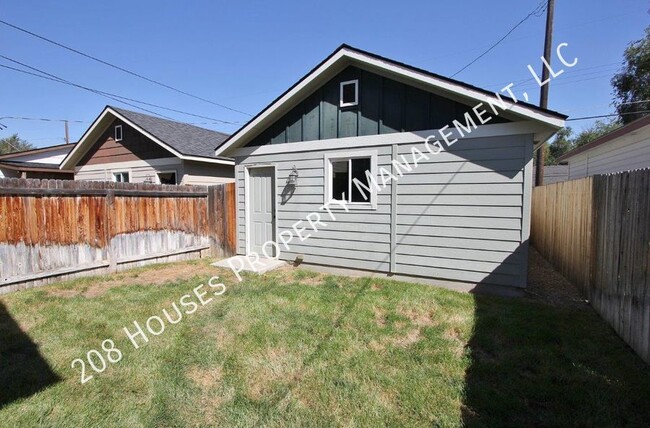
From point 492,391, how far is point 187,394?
8.81ft

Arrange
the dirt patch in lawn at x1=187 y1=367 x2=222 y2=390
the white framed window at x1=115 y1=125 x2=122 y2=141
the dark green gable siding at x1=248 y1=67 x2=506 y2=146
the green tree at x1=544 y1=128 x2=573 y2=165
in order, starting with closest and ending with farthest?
the dirt patch in lawn at x1=187 y1=367 x2=222 y2=390 < the dark green gable siding at x1=248 y1=67 x2=506 y2=146 < the white framed window at x1=115 y1=125 x2=122 y2=141 < the green tree at x1=544 y1=128 x2=573 y2=165

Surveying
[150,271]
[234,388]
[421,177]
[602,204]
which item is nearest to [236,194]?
[150,271]

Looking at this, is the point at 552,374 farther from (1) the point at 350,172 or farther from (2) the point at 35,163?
(2) the point at 35,163

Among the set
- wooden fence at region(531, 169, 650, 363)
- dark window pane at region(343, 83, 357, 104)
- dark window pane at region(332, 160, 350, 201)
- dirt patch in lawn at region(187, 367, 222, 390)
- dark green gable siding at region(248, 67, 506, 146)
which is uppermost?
dark window pane at region(343, 83, 357, 104)

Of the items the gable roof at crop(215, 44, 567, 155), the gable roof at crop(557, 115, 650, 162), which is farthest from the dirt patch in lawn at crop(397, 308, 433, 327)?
the gable roof at crop(557, 115, 650, 162)

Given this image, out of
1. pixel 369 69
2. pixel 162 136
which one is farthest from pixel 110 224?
pixel 369 69

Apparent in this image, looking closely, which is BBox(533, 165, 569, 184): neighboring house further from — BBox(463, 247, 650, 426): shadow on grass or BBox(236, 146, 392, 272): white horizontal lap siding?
BBox(463, 247, 650, 426): shadow on grass

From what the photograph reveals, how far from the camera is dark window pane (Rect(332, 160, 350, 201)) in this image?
21.9 ft

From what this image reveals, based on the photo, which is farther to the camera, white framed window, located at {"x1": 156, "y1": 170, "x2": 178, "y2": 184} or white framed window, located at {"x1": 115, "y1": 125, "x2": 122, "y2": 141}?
white framed window, located at {"x1": 115, "y1": 125, "x2": 122, "y2": 141}

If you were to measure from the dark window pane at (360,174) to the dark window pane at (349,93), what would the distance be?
1.21 meters

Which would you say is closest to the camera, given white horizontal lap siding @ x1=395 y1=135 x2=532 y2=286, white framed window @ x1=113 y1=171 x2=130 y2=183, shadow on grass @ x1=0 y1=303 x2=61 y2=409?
shadow on grass @ x1=0 y1=303 x2=61 y2=409

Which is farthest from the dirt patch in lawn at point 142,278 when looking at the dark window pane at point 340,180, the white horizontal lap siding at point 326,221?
the dark window pane at point 340,180

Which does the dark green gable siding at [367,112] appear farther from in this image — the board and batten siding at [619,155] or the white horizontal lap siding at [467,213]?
the board and batten siding at [619,155]

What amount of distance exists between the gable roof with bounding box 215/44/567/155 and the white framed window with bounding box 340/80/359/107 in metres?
0.34
